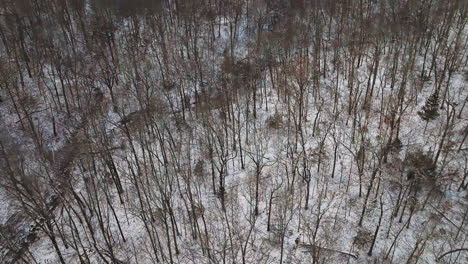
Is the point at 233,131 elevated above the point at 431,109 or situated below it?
below

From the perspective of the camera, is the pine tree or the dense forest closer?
the dense forest

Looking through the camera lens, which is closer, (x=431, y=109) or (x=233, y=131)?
(x=233, y=131)

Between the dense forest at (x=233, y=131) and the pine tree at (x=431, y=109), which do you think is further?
the pine tree at (x=431, y=109)

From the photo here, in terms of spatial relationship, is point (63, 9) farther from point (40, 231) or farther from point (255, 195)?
point (255, 195)
